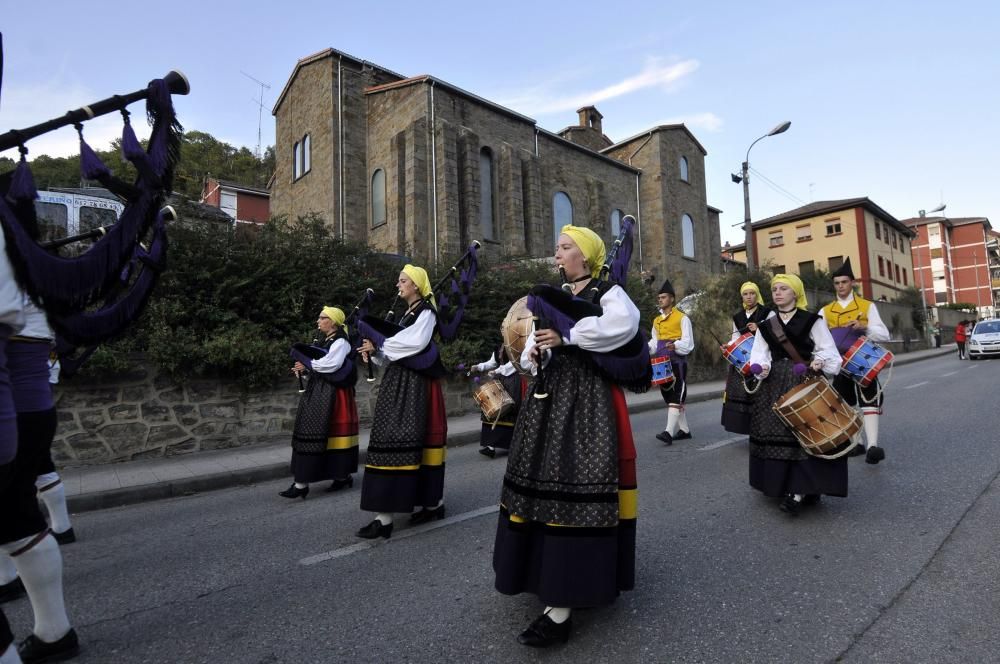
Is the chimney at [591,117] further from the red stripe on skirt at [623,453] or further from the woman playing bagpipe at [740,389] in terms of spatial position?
the red stripe on skirt at [623,453]

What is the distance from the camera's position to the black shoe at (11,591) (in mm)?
3479

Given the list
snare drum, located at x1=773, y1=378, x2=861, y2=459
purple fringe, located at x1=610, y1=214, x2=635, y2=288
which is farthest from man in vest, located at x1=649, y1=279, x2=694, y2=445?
purple fringe, located at x1=610, y1=214, x2=635, y2=288

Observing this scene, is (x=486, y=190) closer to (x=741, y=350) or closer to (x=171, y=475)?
(x=171, y=475)

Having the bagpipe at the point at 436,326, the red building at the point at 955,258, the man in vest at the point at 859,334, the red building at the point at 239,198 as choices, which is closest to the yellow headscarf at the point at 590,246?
the bagpipe at the point at 436,326

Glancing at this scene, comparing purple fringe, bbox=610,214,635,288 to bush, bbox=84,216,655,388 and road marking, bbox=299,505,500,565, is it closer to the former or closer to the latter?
road marking, bbox=299,505,500,565

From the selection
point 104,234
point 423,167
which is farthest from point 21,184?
point 423,167

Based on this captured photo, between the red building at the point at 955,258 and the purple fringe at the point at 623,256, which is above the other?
the red building at the point at 955,258

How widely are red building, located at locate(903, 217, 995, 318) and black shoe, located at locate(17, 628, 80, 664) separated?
82824 mm

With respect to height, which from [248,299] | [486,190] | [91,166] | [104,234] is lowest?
[104,234]

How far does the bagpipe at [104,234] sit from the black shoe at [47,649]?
4.58 ft

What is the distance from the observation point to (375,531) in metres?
4.42

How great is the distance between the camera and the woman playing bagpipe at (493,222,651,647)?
2652mm

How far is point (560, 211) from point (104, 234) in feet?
89.2

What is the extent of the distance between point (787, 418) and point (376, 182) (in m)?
23.4
